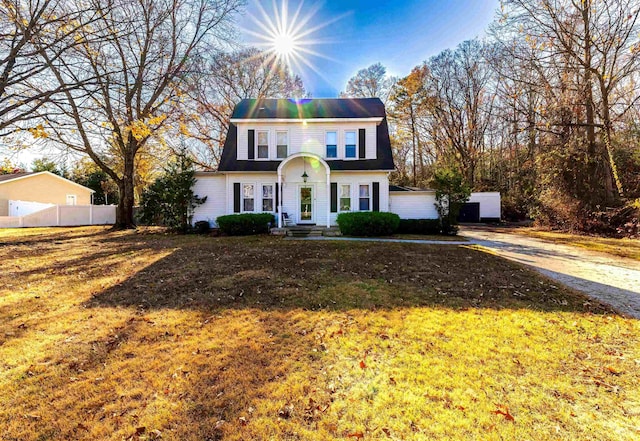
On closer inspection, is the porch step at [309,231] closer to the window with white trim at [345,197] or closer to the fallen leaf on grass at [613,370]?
the window with white trim at [345,197]

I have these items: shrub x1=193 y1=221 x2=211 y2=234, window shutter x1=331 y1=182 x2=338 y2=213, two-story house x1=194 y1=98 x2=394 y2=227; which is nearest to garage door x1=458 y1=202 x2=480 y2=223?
two-story house x1=194 y1=98 x2=394 y2=227

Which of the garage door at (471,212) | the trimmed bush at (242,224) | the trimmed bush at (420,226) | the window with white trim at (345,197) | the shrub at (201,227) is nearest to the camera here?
the trimmed bush at (242,224)

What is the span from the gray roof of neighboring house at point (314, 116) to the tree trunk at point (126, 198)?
20.0ft

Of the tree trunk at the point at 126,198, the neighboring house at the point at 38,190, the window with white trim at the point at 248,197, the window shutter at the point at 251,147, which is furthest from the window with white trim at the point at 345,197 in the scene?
the neighboring house at the point at 38,190

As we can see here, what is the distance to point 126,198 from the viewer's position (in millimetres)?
17859

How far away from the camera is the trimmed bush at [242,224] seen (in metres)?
14.1

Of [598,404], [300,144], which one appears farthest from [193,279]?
[300,144]

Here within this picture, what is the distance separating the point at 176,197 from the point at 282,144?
6.05m

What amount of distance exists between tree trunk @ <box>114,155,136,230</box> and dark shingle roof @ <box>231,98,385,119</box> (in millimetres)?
7110

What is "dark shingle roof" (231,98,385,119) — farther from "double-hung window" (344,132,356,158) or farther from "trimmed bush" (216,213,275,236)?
"trimmed bush" (216,213,275,236)

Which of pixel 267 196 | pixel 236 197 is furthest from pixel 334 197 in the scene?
pixel 236 197

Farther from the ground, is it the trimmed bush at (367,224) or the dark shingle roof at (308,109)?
the dark shingle roof at (308,109)

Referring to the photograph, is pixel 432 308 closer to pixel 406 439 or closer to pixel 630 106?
pixel 406 439

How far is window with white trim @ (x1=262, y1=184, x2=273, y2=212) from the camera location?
15758mm
